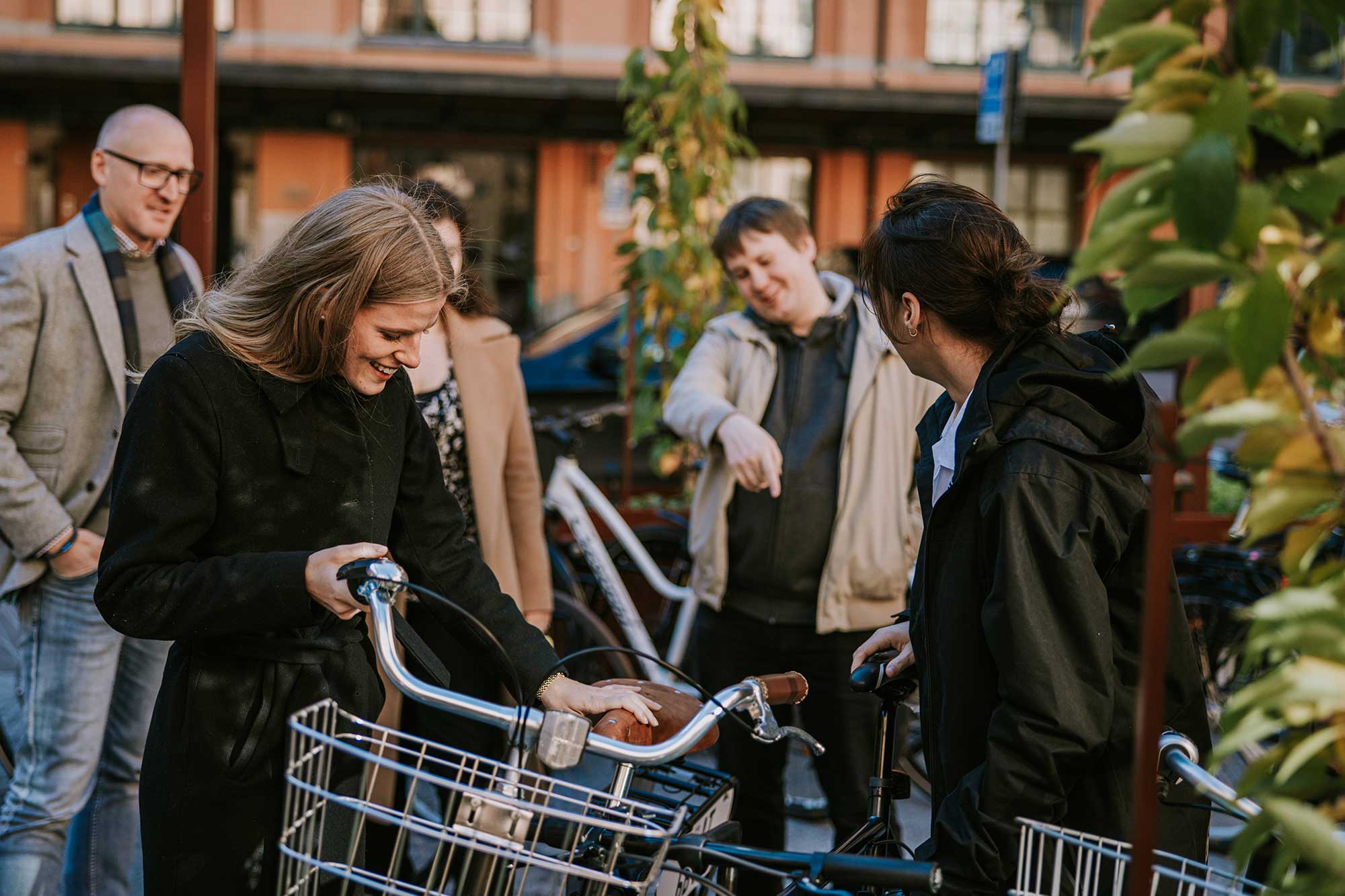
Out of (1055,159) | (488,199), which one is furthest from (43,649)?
(1055,159)

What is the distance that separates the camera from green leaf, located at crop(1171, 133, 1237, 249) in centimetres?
107

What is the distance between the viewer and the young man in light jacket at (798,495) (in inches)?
133

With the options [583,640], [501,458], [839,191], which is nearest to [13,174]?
[839,191]

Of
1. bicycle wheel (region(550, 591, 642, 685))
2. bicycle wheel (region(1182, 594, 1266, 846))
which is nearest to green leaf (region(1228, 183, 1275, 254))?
bicycle wheel (region(550, 591, 642, 685))

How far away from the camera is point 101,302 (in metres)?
3.29

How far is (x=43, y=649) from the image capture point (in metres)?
3.20

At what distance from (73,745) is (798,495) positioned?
1.90 m

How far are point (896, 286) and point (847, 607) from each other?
136 cm

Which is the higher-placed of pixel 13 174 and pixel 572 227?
pixel 13 174

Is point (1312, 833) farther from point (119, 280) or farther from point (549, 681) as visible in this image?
point (119, 280)

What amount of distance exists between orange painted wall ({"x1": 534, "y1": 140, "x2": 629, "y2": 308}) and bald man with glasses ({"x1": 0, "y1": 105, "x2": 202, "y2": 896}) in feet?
45.8

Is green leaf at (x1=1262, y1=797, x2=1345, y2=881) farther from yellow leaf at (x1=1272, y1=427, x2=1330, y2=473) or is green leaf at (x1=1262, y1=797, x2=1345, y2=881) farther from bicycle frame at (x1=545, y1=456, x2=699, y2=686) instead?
bicycle frame at (x1=545, y1=456, x2=699, y2=686)

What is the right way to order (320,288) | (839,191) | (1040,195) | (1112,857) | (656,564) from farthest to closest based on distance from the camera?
1. (1040,195)
2. (839,191)
3. (656,564)
4. (320,288)
5. (1112,857)

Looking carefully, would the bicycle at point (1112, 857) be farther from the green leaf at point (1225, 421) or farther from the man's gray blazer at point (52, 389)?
the man's gray blazer at point (52, 389)
